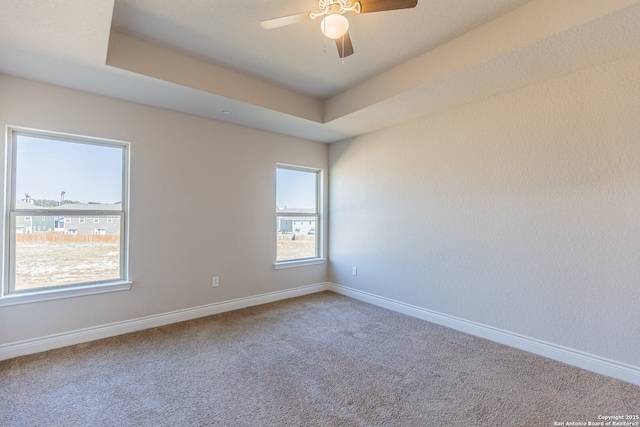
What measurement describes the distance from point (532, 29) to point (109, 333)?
443 cm

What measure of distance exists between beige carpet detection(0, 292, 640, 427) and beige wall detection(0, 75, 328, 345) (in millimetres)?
353

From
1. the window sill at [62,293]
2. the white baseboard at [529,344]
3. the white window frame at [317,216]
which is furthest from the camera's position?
the white window frame at [317,216]

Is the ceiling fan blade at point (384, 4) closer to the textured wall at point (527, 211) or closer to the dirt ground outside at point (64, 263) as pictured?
the textured wall at point (527, 211)

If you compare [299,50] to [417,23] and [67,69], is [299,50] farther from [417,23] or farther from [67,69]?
[67,69]

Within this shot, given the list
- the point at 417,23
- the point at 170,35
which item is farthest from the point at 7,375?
the point at 417,23

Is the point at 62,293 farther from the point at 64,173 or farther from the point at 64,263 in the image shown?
the point at 64,173

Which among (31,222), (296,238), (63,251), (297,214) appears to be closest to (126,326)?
(63,251)

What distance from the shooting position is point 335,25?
5.76ft

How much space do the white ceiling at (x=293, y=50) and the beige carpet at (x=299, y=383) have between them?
2411 millimetres

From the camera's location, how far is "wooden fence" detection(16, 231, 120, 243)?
8.67ft

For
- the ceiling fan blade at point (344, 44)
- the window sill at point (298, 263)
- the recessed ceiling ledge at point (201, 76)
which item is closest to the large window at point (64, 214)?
the recessed ceiling ledge at point (201, 76)

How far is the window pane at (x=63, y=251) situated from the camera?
2.62m

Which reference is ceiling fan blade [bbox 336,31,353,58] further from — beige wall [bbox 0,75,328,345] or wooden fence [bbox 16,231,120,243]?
wooden fence [bbox 16,231,120,243]

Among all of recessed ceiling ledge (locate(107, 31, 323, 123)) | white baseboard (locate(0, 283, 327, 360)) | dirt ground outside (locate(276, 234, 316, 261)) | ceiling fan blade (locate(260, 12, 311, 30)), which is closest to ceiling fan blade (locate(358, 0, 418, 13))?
ceiling fan blade (locate(260, 12, 311, 30))
